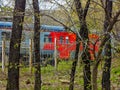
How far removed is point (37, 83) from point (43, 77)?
3.75 meters

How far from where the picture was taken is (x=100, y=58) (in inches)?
228

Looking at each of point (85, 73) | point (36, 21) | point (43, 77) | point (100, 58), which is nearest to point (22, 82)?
point (43, 77)

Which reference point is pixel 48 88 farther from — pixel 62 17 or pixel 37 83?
pixel 62 17

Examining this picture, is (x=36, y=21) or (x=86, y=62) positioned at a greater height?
(x=36, y=21)

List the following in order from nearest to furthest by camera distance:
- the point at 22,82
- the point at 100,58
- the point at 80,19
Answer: the point at 100,58 < the point at 80,19 < the point at 22,82

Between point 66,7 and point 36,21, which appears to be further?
point 36,21

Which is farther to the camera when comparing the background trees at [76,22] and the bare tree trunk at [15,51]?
the bare tree trunk at [15,51]

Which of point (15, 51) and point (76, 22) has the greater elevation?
point (76, 22)

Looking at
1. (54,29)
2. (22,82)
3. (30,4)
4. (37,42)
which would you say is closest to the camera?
(30,4)

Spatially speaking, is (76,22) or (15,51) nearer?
(76,22)

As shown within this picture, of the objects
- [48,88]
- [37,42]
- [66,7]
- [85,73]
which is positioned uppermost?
[66,7]

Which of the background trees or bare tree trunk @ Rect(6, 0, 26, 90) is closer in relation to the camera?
the background trees

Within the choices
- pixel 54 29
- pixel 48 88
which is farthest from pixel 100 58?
pixel 54 29

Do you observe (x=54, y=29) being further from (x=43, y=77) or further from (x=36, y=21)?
(x=36, y=21)
